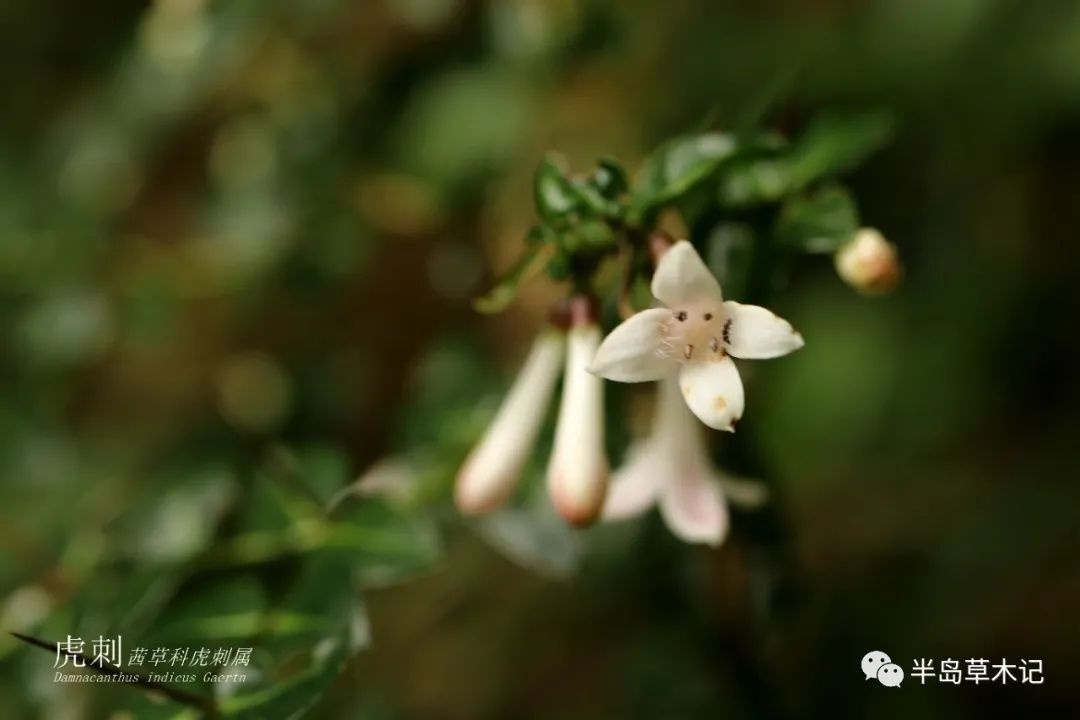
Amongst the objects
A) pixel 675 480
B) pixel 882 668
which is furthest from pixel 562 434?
pixel 882 668

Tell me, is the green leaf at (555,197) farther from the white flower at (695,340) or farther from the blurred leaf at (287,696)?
the blurred leaf at (287,696)

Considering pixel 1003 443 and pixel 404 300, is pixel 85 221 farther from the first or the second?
pixel 1003 443

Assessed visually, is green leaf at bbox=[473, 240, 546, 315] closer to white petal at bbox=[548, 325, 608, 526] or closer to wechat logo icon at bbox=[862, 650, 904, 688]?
white petal at bbox=[548, 325, 608, 526]

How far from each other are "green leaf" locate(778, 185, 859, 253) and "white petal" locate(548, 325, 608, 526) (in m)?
0.15

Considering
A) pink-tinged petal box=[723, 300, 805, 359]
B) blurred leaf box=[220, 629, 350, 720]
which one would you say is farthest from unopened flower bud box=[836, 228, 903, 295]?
blurred leaf box=[220, 629, 350, 720]

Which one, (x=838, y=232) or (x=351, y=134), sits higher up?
(x=351, y=134)

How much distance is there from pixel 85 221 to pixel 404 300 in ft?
1.65

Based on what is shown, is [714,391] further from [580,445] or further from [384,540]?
[384,540]

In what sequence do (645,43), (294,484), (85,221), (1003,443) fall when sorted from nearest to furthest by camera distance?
(294,484) → (85,221) → (645,43) → (1003,443)

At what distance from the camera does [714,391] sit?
563 mm

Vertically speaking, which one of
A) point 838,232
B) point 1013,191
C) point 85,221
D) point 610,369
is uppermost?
point 1013,191

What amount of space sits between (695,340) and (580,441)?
11 cm

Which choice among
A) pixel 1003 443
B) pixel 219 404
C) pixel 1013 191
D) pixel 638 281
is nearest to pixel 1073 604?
pixel 1003 443

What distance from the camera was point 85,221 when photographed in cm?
133
